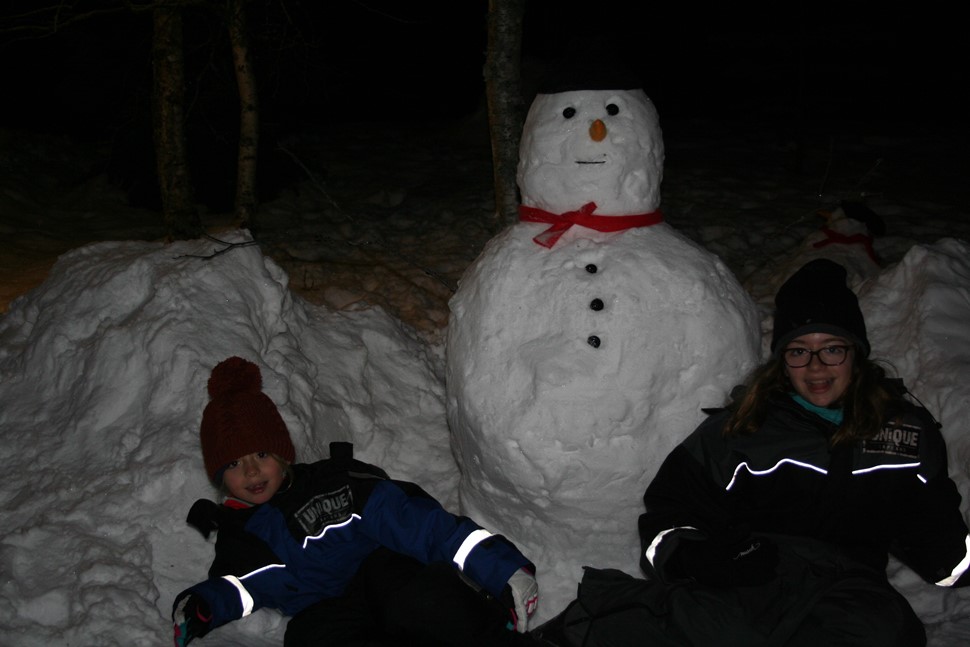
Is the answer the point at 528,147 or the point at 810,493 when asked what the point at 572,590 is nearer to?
the point at 810,493

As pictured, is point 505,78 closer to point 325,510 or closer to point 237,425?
point 237,425

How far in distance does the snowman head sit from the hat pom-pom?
129 centimetres

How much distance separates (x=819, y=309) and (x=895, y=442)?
43cm

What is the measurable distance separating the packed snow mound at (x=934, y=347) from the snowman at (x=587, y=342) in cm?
78

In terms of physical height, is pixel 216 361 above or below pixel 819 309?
below

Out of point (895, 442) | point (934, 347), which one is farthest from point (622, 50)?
point (895, 442)

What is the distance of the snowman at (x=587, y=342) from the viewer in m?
2.94

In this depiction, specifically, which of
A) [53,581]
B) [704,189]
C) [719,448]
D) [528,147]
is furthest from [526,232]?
[704,189]

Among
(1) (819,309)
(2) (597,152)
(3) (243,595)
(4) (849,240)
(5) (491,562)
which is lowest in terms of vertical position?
(3) (243,595)

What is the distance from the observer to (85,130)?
10.6m

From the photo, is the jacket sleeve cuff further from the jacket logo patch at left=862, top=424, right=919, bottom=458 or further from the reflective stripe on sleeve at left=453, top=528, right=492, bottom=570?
the jacket logo patch at left=862, top=424, right=919, bottom=458

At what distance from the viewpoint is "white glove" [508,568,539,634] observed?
2.39 metres

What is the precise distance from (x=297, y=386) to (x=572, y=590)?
1537 millimetres

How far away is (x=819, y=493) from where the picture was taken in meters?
2.38
